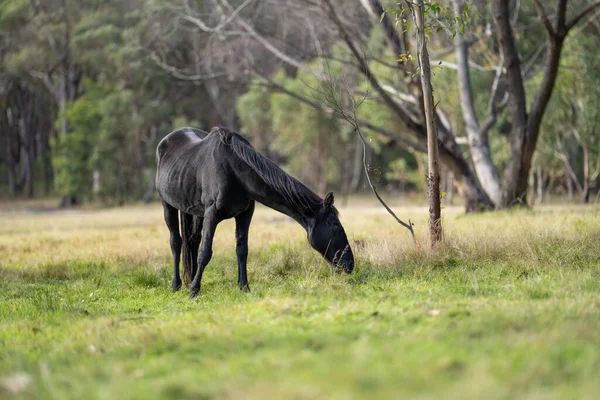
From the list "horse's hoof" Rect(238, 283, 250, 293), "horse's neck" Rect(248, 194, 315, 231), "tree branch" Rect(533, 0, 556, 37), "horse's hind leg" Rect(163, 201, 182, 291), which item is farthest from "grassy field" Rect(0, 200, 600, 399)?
"tree branch" Rect(533, 0, 556, 37)

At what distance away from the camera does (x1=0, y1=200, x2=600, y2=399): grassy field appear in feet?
12.5

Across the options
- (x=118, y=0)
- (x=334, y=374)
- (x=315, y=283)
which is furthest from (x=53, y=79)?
(x=334, y=374)

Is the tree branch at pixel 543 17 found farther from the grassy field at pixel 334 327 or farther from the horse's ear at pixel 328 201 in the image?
the horse's ear at pixel 328 201

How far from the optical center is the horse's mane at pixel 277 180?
8438 mm

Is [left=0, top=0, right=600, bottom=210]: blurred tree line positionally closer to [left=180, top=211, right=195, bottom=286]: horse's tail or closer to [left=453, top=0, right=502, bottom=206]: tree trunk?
[left=453, top=0, right=502, bottom=206]: tree trunk

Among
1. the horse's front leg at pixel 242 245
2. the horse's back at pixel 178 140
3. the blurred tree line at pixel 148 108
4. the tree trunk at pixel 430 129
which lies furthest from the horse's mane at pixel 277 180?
the blurred tree line at pixel 148 108

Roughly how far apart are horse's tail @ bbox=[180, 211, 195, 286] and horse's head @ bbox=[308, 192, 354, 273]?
6.29ft

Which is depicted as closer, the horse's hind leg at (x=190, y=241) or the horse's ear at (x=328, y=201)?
the horse's ear at (x=328, y=201)

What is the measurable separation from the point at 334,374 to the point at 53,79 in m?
53.2

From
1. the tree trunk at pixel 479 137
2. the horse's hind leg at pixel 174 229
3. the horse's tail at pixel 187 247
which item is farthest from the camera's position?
the tree trunk at pixel 479 137

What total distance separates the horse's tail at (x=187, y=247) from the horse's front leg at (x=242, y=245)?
3.78ft

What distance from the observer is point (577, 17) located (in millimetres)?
14727

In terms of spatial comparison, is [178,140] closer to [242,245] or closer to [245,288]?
[242,245]

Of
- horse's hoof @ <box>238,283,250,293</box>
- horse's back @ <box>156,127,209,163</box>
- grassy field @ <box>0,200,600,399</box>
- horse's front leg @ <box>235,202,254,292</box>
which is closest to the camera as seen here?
grassy field @ <box>0,200,600,399</box>
